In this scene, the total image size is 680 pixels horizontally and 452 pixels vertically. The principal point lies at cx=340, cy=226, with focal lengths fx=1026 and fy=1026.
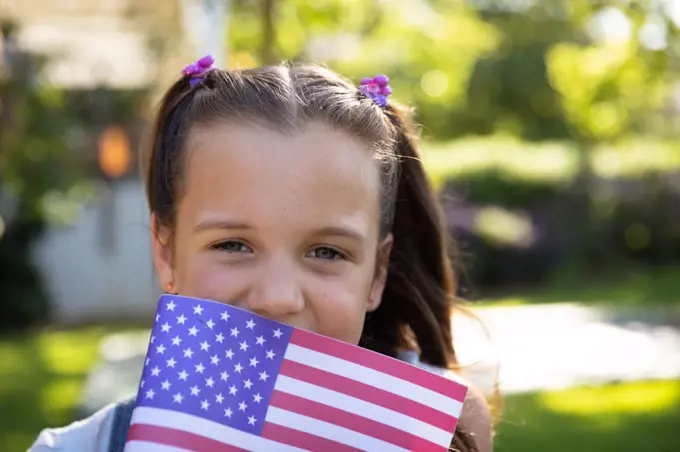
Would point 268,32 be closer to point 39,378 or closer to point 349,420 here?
point 39,378

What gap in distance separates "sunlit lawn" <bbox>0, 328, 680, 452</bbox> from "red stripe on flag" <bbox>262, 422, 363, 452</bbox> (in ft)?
7.82

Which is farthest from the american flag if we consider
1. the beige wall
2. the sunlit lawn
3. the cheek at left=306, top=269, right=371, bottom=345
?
the beige wall

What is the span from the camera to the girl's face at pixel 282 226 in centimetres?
185

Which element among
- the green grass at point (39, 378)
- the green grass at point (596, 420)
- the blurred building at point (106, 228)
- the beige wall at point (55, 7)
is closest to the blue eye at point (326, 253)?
the green grass at point (596, 420)

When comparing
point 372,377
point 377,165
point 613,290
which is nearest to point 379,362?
point 372,377

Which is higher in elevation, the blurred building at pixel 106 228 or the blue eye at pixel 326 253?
the blurred building at pixel 106 228

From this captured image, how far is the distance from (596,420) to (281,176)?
424cm

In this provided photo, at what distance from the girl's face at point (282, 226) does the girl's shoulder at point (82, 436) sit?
33cm

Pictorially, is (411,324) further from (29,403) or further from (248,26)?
(248,26)

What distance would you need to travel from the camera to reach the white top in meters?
2.02

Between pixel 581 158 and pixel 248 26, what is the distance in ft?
21.9

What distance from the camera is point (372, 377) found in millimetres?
1802

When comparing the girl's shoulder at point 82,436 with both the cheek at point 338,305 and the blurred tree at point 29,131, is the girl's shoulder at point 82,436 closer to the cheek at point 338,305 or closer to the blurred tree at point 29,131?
the cheek at point 338,305

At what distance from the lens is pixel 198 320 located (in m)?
1.78
